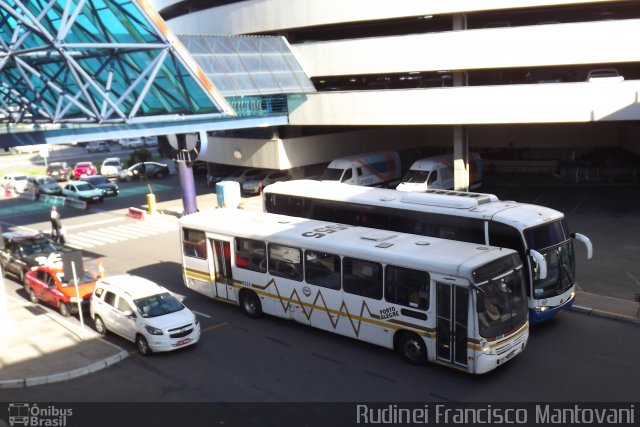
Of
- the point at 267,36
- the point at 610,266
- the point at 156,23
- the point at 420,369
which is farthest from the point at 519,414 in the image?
the point at 267,36

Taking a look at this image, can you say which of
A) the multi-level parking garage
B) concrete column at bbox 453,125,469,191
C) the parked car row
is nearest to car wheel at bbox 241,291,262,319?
the multi-level parking garage

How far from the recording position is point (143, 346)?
53.5 feet

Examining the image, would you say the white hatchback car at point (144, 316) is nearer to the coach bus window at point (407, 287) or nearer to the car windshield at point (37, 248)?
the coach bus window at point (407, 287)

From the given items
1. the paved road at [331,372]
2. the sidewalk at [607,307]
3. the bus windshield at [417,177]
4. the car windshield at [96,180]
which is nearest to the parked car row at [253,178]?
the car windshield at [96,180]

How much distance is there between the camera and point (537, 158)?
1816 inches

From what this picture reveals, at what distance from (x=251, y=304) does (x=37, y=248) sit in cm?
1086

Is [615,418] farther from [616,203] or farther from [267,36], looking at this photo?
[267,36]

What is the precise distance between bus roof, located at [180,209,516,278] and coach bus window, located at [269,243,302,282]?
0.69 feet

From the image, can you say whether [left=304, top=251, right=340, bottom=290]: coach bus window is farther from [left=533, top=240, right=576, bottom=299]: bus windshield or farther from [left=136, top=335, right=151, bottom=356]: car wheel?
[left=533, top=240, right=576, bottom=299]: bus windshield

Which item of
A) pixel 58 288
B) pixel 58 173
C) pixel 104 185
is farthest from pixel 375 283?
pixel 58 173

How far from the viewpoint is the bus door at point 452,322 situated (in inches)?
541

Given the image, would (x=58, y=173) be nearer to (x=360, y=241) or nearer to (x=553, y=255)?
(x=360, y=241)

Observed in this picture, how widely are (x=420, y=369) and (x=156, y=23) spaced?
53.6ft

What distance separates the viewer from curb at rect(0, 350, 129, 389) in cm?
1473
